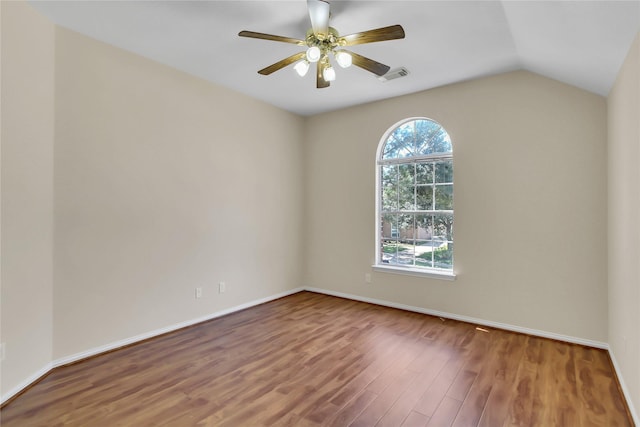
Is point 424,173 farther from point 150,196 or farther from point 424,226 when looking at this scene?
point 150,196

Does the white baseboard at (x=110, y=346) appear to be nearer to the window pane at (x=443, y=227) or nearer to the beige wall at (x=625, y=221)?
the window pane at (x=443, y=227)

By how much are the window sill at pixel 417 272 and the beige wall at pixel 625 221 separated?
1446 millimetres

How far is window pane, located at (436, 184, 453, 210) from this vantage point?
3850 mm

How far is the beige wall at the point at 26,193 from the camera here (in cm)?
214

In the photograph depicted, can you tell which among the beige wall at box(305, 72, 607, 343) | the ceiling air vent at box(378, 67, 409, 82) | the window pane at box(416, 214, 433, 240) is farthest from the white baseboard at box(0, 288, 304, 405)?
the ceiling air vent at box(378, 67, 409, 82)

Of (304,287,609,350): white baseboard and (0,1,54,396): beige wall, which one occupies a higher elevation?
(0,1,54,396): beige wall

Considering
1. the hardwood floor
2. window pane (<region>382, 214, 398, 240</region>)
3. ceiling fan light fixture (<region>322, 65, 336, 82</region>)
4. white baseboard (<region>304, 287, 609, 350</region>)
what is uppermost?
ceiling fan light fixture (<region>322, 65, 336, 82</region>)

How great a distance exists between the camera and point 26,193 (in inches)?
89.9

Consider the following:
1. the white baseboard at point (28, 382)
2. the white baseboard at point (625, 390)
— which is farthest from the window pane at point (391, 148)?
the white baseboard at point (28, 382)

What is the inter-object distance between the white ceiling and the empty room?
21mm

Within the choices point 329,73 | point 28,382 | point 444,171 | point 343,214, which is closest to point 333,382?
point 28,382

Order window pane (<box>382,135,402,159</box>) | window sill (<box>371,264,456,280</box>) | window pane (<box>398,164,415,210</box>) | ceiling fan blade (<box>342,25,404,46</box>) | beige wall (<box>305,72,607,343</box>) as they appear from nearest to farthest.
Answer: ceiling fan blade (<box>342,25,404,46</box>)
beige wall (<box>305,72,607,343</box>)
window sill (<box>371,264,456,280</box>)
window pane (<box>398,164,415,210</box>)
window pane (<box>382,135,402,159</box>)

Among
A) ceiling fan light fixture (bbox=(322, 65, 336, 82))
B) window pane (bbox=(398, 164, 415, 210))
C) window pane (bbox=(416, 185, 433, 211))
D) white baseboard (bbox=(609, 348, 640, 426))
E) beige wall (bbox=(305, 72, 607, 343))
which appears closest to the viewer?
white baseboard (bbox=(609, 348, 640, 426))

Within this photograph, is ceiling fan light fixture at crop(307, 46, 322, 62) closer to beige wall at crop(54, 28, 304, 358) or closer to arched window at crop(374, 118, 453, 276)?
beige wall at crop(54, 28, 304, 358)
